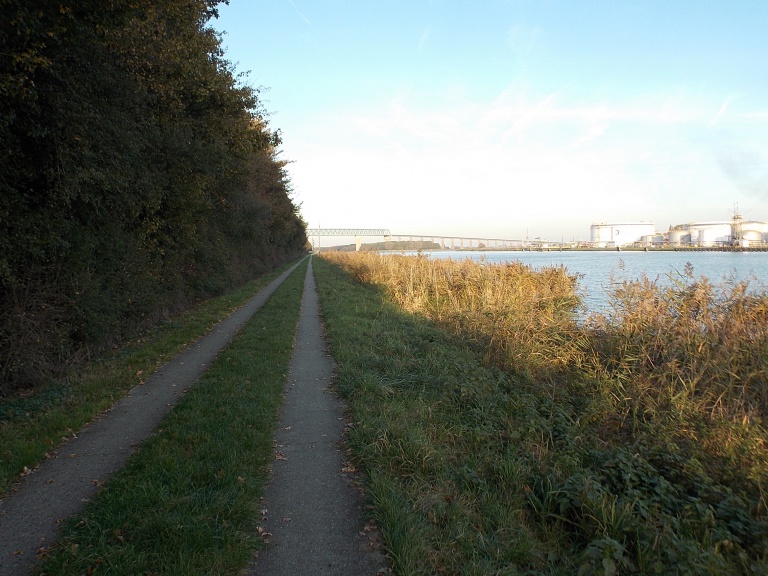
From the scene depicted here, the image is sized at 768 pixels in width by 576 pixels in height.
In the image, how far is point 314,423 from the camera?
20.2ft

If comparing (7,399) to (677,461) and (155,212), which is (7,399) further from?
(677,461)

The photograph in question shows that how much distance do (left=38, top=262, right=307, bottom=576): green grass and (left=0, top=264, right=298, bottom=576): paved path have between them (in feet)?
0.56

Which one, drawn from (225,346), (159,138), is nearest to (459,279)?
(225,346)

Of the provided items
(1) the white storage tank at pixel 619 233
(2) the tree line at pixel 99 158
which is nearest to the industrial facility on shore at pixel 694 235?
(1) the white storage tank at pixel 619 233

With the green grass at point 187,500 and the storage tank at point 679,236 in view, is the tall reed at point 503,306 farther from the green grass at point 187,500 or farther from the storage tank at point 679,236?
the storage tank at point 679,236

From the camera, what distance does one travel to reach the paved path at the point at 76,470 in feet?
11.8

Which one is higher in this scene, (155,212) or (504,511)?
(155,212)

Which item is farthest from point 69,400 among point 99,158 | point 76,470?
point 99,158

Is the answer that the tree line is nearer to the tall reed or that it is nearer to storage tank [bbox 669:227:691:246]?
the tall reed

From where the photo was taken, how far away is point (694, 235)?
47031 millimetres

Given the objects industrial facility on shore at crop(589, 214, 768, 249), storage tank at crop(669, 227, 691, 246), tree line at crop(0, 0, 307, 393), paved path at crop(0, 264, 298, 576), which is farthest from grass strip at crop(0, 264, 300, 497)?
storage tank at crop(669, 227, 691, 246)

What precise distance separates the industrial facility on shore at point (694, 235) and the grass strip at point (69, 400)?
3720 centimetres

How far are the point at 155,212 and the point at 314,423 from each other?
9898mm

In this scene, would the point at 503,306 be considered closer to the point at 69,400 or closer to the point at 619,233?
the point at 69,400
